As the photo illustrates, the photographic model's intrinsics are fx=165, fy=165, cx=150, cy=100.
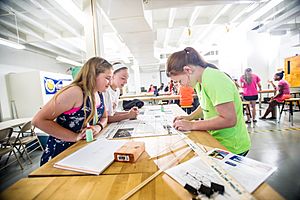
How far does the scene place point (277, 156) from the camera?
7.98ft

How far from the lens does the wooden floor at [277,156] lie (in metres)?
1.76

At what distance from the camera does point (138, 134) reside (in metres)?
1.12

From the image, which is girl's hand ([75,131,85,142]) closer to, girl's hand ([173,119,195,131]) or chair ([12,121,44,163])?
girl's hand ([173,119,195,131])

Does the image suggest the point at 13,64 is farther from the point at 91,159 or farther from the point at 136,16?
the point at 91,159

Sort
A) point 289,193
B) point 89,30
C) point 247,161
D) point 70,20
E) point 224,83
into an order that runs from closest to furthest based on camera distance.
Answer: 1. point 247,161
2. point 224,83
3. point 289,193
4. point 89,30
5. point 70,20

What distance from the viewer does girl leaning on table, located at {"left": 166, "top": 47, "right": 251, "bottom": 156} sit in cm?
89

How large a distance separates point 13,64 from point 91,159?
689 centimetres

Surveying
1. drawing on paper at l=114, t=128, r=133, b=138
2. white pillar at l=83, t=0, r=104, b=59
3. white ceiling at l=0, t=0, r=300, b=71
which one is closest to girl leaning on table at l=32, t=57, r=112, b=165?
drawing on paper at l=114, t=128, r=133, b=138

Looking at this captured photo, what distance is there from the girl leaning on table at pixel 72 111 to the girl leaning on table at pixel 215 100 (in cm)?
52

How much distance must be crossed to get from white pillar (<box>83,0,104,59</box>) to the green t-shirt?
6.27 feet

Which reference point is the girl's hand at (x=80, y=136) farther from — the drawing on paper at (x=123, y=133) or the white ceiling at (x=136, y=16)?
the white ceiling at (x=136, y=16)

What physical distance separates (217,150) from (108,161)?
0.48 metres

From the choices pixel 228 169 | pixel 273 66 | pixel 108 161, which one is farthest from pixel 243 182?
pixel 273 66

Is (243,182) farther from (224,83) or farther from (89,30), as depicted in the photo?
(89,30)
